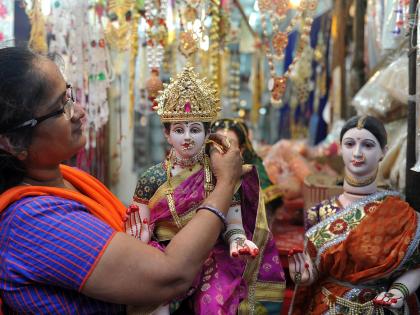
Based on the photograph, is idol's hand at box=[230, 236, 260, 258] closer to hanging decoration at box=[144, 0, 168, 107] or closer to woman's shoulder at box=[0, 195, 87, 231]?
woman's shoulder at box=[0, 195, 87, 231]

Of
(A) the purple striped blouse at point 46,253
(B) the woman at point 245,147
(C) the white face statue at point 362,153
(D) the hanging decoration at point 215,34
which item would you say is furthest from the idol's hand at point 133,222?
(D) the hanging decoration at point 215,34

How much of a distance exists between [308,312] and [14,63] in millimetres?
1540

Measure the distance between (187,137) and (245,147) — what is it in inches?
62.0

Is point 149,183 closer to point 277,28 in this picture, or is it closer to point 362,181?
point 362,181

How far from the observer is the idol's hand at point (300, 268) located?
187cm

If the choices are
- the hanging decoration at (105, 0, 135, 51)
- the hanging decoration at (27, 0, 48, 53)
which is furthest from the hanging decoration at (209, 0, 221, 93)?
the hanging decoration at (27, 0, 48, 53)

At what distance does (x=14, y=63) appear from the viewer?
1209mm

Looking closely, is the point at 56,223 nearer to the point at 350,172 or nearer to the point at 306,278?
the point at 306,278

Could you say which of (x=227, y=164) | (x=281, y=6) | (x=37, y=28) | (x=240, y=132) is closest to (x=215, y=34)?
(x=281, y=6)

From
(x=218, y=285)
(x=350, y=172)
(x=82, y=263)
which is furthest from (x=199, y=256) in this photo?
(x=350, y=172)

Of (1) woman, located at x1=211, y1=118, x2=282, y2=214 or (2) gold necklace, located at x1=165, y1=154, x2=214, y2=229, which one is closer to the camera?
(2) gold necklace, located at x1=165, y1=154, x2=214, y2=229

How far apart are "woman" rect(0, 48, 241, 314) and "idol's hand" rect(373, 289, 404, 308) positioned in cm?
83

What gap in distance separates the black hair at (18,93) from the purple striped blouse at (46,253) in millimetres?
157

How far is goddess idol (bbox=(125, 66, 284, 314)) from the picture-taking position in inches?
65.6
